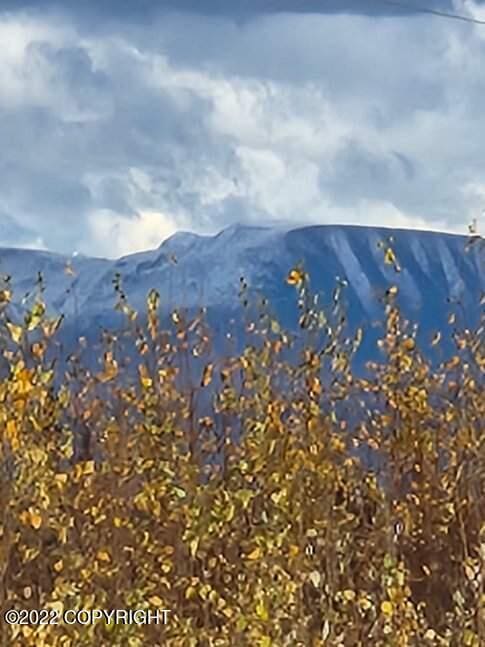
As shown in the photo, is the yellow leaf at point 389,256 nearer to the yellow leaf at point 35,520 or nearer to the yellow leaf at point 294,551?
the yellow leaf at point 294,551

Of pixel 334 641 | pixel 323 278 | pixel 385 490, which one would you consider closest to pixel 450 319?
pixel 385 490

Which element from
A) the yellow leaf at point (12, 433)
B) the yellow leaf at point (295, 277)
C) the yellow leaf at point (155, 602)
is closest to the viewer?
the yellow leaf at point (12, 433)

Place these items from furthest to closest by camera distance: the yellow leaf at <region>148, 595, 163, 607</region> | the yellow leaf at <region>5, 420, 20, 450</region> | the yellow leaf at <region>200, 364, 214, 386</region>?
the yellow leaf at <region>200, 364, 214, 386</region>, the yellow leaf at <region>148, 595, 163, 607</region>, the yellow leaf at <region>5, 420, 20, 450</region>

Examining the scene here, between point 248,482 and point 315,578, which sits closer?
point 315,578

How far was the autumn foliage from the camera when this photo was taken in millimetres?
3992

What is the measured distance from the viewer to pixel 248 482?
4.39 m

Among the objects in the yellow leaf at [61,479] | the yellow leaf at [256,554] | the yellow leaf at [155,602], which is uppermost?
the yellow leaf at [61,479]

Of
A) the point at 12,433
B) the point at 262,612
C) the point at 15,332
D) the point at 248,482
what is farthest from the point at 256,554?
the point at 15,332

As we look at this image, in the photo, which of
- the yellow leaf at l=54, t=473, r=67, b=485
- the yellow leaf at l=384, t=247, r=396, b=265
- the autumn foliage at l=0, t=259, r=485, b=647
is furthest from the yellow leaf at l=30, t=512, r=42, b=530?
the yellow leaf at l=384, t=247, r=396, b=265

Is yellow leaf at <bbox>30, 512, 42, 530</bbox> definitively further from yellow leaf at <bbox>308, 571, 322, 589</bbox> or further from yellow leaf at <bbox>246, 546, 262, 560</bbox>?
yellow leaf at <bbox>308, 571, 322, 589</bbox>

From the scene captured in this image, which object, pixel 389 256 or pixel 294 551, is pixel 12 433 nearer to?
pixel 294 551

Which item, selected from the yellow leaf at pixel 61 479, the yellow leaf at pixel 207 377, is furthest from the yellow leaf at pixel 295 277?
the yellow leaf at pixel 61 479

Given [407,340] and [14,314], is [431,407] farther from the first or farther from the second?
[14,314]

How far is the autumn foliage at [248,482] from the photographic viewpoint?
13.1 feet
